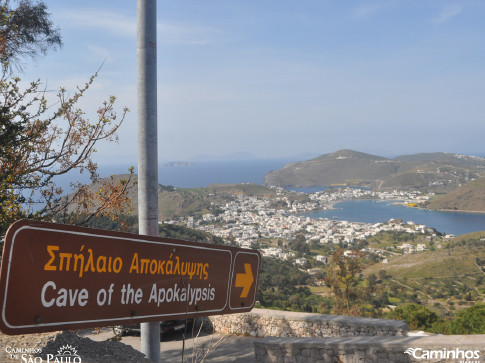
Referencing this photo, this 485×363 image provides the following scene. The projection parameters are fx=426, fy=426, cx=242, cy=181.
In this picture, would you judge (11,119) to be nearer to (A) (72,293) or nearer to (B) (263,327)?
(A) (72,293)

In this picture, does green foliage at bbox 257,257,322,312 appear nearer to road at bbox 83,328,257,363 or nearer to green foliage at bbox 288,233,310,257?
road at bbox 83,328,257,363

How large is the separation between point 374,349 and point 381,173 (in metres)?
166

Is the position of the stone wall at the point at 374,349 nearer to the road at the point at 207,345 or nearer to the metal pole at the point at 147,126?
the road at the point at 207,345

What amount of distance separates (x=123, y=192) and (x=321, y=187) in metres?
167

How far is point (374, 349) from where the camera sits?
16.6 ft

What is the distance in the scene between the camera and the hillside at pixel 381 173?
134375 mm

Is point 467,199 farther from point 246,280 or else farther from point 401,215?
point 246,280

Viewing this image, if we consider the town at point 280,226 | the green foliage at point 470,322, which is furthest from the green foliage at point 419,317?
the town at point 280,226

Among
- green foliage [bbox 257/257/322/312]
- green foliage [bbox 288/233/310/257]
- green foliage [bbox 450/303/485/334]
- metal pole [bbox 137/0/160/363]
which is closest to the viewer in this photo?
metal pole [bbox 137/0/160/363]

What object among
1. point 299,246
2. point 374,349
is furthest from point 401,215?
point 374,349

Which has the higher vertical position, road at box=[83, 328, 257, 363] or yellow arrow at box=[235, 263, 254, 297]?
yellow arrow at box=[235, 263, 254, 297]

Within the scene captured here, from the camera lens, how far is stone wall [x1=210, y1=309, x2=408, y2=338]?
6.98 meters

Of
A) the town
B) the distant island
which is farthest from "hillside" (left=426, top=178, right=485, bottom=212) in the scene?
the town

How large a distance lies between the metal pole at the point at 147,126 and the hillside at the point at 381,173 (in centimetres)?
13099
